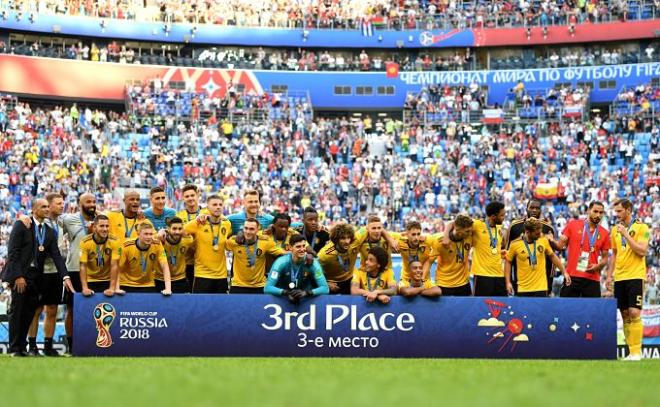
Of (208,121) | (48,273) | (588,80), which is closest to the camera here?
(48,273)

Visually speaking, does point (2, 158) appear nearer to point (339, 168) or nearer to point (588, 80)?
point (339, 168)

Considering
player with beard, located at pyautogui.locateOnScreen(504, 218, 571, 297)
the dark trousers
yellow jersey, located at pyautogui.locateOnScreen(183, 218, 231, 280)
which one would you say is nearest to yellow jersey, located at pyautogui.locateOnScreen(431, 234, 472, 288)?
player with beard, located at pyautogui.locateOnScreen(504, 218, 571, 297)

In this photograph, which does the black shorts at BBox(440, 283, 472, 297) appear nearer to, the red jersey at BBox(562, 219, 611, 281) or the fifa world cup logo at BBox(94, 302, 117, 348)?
the red jersey at BBox(562, 219, 611, 281)

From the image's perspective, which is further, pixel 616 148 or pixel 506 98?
pixel 506 98

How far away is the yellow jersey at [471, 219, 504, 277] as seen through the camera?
16125mm

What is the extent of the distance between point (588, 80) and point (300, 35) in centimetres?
1645

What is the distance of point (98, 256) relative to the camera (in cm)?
1546

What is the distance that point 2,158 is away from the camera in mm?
43062

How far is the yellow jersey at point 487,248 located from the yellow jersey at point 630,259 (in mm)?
1795

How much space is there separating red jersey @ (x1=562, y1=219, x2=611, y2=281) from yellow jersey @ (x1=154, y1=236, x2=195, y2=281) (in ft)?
19.4

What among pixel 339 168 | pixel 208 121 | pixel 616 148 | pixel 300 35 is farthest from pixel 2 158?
pixel 616 148

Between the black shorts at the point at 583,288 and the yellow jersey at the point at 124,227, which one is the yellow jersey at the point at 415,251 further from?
the yellow jersey at the point at 124,227

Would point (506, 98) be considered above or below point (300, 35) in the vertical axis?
below

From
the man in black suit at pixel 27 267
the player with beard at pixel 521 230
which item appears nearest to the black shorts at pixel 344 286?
the player with beard at pixel 521 230
